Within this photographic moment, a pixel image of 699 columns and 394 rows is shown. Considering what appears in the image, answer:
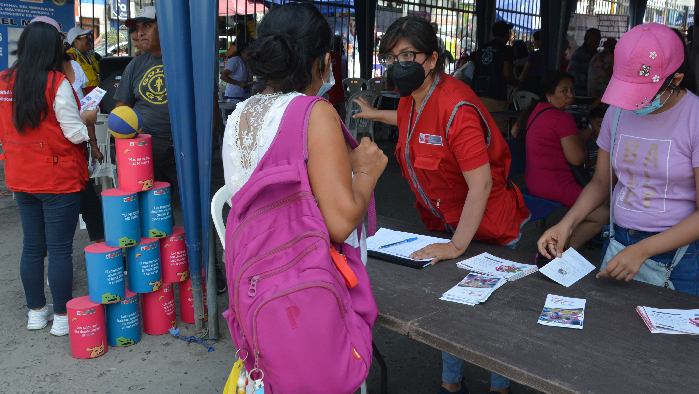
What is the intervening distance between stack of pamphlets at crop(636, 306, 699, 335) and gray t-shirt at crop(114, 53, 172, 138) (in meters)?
3.01

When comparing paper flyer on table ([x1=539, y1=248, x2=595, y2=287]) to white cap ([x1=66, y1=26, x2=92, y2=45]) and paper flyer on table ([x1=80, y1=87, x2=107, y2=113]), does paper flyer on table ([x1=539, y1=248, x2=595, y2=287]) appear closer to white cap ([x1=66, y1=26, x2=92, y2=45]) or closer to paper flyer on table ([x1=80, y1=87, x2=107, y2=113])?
paper flyer on table ([x1=80, y1=87, x2=107, y2=113])

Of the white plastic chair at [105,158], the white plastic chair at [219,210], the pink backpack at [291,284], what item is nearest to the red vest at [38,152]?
the white plastic chair at [219,210]

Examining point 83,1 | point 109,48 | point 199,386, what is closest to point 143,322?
point 199,386

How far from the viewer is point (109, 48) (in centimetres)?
970

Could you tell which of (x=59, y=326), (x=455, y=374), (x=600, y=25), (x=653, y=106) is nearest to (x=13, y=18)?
(x=59, y=326)

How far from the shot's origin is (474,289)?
1.77 meters

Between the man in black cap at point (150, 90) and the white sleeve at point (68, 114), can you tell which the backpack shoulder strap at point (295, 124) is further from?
the man in black cap at point (150, 90)

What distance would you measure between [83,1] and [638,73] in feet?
28.6

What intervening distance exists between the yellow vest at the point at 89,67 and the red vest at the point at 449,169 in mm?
5681

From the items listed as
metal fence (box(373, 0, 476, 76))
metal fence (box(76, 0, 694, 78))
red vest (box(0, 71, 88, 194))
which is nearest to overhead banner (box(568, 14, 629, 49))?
metal fence (box(76, 0, 694, 78))

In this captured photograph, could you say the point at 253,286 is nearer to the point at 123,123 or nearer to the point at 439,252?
the point at 439,252

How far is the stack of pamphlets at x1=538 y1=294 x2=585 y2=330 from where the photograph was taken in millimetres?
1534

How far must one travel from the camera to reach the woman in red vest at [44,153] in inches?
118

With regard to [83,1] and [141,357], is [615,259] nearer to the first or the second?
[141,357]
